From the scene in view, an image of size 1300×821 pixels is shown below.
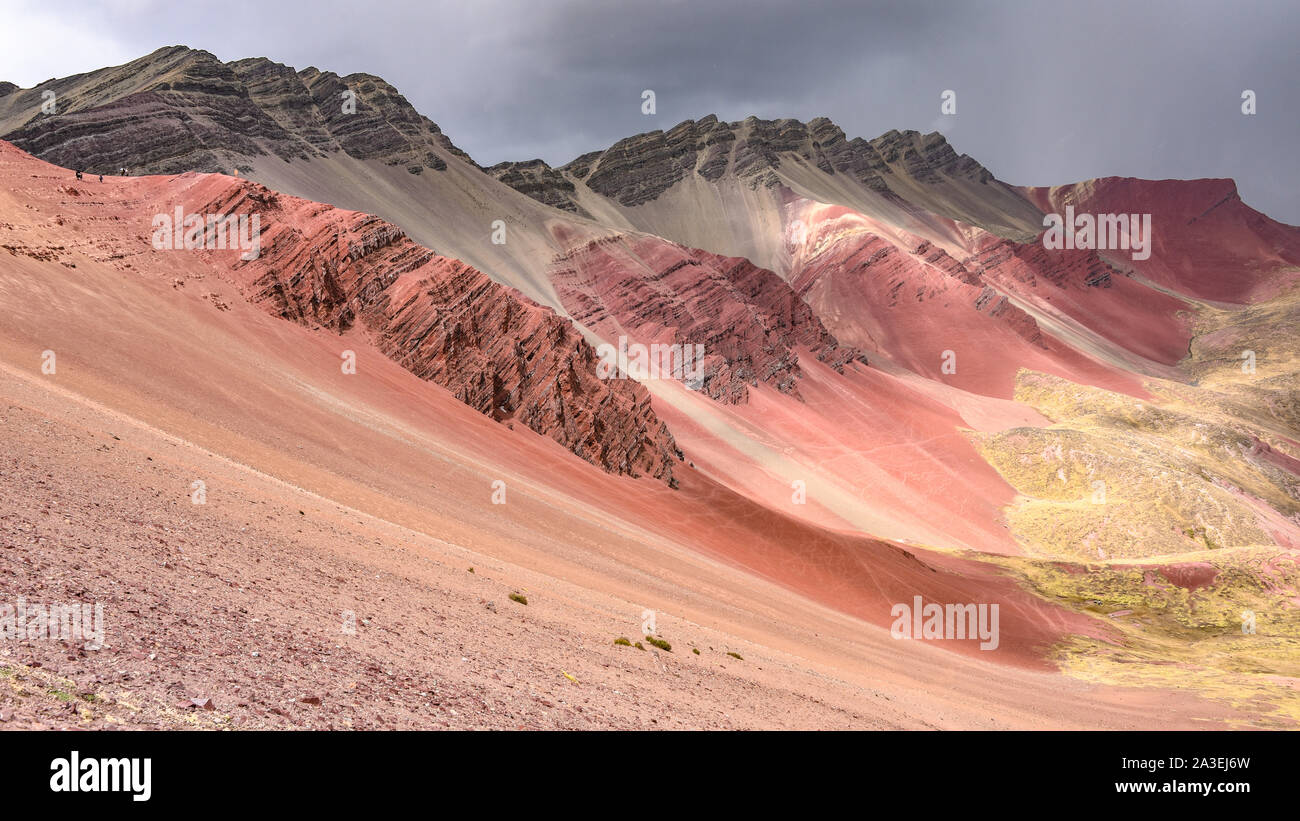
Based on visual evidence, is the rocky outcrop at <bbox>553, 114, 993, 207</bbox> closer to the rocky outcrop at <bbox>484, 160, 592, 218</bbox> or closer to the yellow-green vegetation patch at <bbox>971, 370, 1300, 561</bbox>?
the rocky outcrop at <bbox>484, 160, 592, 218</bbox>

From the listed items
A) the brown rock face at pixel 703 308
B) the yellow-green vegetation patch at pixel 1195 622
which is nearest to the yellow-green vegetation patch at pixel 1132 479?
the yellow-green vegetation patch at pixel 1195 622

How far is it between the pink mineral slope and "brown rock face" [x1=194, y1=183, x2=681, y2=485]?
131 centimetres

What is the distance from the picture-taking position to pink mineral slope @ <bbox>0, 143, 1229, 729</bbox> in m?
8.60

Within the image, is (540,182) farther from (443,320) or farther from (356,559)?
(356,559)

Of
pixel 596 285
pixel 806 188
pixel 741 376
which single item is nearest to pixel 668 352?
pixel 741 376

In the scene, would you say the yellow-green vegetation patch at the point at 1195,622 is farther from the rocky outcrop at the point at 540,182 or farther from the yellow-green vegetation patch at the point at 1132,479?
the rocky outcrop at the point at 540,182

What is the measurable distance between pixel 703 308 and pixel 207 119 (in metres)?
79.5

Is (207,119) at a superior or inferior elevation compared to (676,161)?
inferior

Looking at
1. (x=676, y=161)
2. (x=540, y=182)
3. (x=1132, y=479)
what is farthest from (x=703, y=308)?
(x=676, y=161)

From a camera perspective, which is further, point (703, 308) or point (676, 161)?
point (676, 161)

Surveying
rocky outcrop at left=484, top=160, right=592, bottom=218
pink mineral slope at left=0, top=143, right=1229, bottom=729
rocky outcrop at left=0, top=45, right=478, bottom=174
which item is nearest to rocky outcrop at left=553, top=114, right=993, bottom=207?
rocky outcrop at left=484, top=160, right=592, bottom=218

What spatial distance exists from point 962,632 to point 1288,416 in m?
104

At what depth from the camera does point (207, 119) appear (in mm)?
101938

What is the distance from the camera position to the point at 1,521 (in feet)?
33.0
